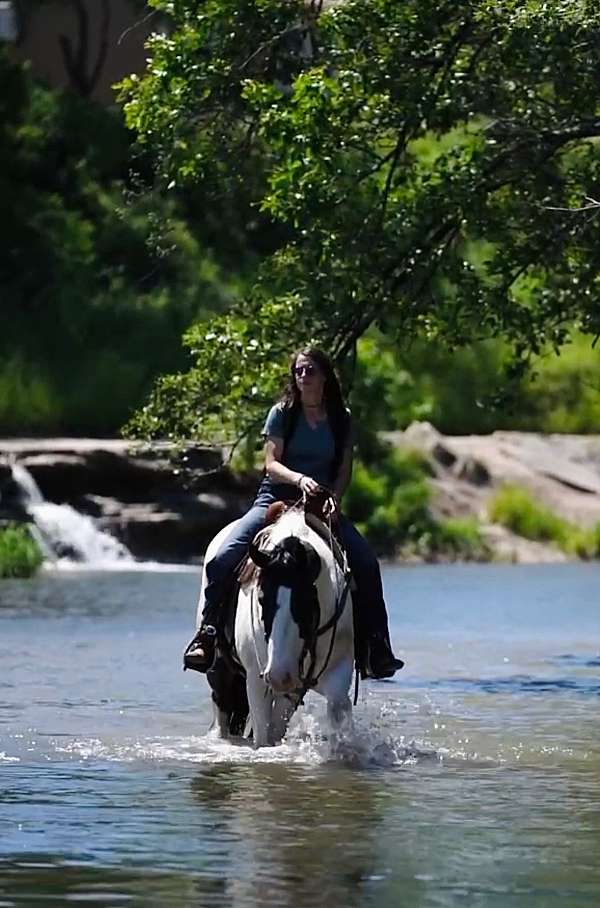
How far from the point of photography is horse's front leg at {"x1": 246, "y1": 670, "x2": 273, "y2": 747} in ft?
44.7

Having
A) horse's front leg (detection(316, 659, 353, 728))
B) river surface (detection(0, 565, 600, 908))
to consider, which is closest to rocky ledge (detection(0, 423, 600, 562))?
river surface (detection(0, 565, 600, 908))

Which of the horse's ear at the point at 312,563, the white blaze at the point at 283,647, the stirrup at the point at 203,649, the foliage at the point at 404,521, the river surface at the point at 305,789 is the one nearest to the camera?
the river surface at the point at 305,789

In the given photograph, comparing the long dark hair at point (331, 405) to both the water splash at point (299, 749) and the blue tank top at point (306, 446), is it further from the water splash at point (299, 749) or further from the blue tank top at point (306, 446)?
the water splash at point (299, 749)

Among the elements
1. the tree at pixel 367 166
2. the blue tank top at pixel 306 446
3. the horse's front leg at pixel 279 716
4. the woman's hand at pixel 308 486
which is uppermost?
the tree at pixel 367 166

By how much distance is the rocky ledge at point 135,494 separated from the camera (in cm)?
3919

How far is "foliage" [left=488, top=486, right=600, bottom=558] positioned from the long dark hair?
89.6 feet

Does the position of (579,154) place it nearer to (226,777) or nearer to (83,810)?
(226,777)

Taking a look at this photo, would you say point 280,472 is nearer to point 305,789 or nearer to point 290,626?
point 290,626

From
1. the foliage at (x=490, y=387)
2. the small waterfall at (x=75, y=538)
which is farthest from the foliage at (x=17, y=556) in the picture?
the foliage at (x=490, y=387)

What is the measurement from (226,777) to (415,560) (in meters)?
27.9

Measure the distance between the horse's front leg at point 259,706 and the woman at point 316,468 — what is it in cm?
63

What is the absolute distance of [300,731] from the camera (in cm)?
1433

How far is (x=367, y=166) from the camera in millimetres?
19656

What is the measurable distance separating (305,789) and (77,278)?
41725 millimetres
